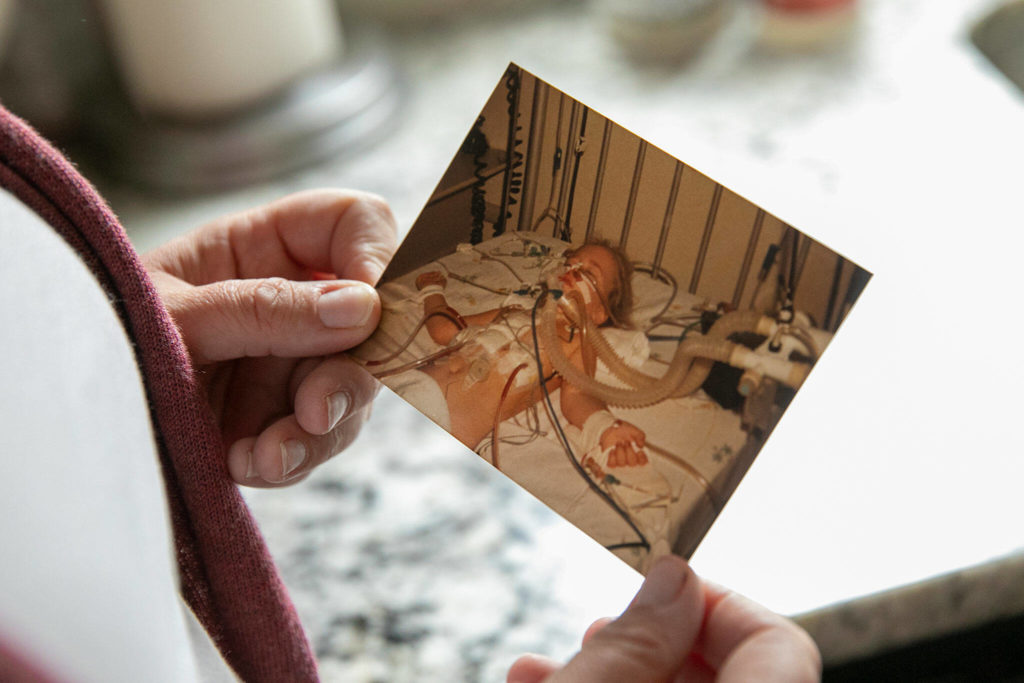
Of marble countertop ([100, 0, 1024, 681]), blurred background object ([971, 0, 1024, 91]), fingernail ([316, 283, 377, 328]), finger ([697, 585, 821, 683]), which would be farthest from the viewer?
blurred background object ([971, 0, 1024, 91])

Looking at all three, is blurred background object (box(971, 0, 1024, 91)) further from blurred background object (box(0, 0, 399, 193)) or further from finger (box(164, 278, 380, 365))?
finger (box(164, 278, 380, 365))

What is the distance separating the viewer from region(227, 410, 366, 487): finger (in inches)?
17.1

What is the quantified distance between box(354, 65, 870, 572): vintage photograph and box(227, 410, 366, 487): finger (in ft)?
0.20

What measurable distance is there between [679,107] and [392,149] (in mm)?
279

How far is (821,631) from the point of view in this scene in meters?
0.53

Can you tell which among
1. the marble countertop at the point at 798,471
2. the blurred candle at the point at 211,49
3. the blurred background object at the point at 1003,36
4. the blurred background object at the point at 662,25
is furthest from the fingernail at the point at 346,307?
the blurred background object at the point at 1003,36

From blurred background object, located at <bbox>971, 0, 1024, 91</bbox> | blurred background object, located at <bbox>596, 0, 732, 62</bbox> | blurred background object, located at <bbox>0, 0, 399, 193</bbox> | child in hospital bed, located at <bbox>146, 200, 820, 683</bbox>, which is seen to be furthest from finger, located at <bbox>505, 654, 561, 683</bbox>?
blurred background object, located at <bbox>971, 0, 1024, 91</bbox>

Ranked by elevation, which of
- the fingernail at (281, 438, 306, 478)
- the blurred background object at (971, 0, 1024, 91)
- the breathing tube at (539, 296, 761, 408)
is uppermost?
the blurred background object at (971, 0, 1024, 91)

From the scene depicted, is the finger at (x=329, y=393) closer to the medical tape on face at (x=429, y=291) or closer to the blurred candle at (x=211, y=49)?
the medical tape on face at (x=429, y=291)

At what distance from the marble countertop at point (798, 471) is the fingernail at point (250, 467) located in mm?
157

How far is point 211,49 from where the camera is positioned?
78 cm

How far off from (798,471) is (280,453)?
1.11ft

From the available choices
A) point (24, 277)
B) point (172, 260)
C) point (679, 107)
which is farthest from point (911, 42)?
point (24, 277)

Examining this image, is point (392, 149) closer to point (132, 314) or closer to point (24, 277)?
point (132, 314)
